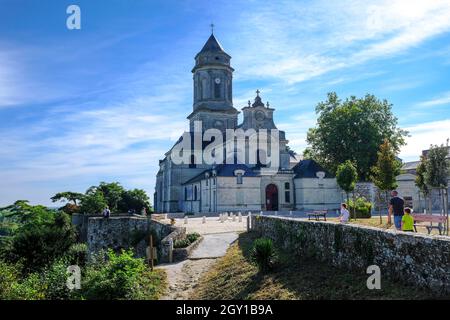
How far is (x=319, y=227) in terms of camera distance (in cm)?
1261

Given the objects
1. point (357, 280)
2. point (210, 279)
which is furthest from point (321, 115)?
point (357, 280)

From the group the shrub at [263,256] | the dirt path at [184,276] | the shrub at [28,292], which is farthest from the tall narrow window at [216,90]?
the shrub at [263,256]

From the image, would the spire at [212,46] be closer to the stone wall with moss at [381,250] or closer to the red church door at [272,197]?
the red church door at [272,197]

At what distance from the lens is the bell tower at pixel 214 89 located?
5428cm

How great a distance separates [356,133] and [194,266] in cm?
3333

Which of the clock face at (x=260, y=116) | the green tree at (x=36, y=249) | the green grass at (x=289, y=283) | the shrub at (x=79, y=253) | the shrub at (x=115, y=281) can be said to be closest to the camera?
the green grass at (x=289, y=283)

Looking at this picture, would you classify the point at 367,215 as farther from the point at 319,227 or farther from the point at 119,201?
the point at 119,201

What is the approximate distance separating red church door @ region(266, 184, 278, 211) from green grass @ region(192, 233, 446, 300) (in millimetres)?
28746

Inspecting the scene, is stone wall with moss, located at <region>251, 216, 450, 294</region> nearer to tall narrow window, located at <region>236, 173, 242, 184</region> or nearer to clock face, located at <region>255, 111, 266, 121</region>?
tall narrow window, located at <region>236, 173, 242, 184</region>

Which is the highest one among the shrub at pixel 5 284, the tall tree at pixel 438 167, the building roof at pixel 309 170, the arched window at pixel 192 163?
the arched window at pixel 192 163

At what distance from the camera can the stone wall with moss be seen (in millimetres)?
7594

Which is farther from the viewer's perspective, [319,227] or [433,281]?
Result: [319,227]
